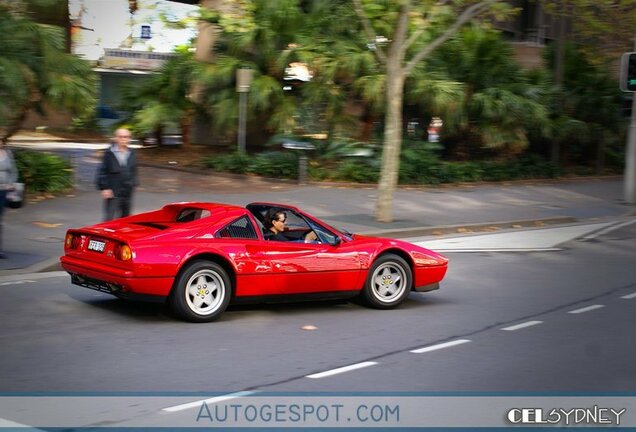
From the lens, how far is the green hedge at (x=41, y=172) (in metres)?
18.8

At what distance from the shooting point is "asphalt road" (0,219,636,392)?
734 centimetres

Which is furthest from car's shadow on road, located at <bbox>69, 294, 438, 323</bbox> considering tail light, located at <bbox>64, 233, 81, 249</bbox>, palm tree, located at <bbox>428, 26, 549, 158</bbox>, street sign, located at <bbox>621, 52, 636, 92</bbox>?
palm tree, located at <bbox>428, 26, 549, 158</bbox>

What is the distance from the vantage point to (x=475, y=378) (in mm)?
7621

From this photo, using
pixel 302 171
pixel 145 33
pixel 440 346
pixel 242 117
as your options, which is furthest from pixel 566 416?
pixel 145 33

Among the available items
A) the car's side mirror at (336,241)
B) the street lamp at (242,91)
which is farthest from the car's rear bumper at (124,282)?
the street lamp at (242,91)

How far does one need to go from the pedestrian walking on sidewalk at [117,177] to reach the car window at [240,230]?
12.2 ft

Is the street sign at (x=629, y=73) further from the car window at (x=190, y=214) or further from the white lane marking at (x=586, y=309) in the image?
the car window at (x=190, y=214)

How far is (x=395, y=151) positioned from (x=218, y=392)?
11479mm

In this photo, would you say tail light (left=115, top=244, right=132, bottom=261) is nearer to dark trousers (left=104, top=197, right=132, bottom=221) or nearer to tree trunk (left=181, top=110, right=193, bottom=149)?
dark trousers (left=104, top=197, right=132, bottom=221)

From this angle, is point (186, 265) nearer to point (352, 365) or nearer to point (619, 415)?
point (352, 365)

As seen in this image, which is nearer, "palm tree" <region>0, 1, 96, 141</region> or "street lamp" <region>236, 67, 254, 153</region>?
"palm tree" <region>0, 1, 96, 141</region>

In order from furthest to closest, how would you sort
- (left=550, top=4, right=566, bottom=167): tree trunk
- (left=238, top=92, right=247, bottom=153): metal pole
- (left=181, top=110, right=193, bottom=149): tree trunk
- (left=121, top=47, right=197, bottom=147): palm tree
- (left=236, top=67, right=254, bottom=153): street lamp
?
(left=550, top=4, right=566, bottom=167): tree trunk < (left=181, top=110, right=193, bottom=149): tree trunk < (left=121, top=47, right=197, bottom=147): palm tree < (left=238, top=92, right=247, bottom=153): metal pole < (left=236, top=67, right=254, bottom=153): street lamp

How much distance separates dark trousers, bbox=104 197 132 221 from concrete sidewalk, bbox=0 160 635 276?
938mm

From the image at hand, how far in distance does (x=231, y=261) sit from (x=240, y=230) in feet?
1.49
